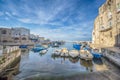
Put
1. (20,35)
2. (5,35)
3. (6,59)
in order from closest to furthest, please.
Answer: (6,59) → (5,35) → (20,35)

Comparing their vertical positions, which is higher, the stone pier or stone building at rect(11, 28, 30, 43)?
stone building at rect(11, 28, 30, 43)

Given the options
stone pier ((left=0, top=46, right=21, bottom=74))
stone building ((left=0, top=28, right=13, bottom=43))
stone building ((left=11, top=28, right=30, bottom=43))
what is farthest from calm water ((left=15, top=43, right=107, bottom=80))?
stone building ((left=11, top=28, right=30, bottom=43))

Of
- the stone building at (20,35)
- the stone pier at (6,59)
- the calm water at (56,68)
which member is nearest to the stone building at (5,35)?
the stone building at (20,35)

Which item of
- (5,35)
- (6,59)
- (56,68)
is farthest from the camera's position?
(5,35)

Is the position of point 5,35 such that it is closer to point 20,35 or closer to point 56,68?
point 20,35

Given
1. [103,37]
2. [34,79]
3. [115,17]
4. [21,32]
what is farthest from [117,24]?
[21,32]

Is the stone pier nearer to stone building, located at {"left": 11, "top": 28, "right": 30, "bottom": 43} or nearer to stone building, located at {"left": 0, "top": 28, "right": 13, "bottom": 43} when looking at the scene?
stone building, located at {"left": 0, "top": 28, "right": 13, "bottom": 43}

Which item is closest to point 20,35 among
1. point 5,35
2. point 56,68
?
point 5,35

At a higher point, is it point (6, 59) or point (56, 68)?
point (6, 59)

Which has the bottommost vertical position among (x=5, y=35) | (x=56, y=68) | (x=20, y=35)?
(x=56, y=68)

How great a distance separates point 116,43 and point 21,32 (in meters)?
63.8

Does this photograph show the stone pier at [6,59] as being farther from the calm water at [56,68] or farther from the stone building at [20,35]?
the stone building at [20,35]

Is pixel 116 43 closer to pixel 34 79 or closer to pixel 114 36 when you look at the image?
pixel 114 36

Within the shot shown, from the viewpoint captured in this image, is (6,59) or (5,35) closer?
(6,59)
